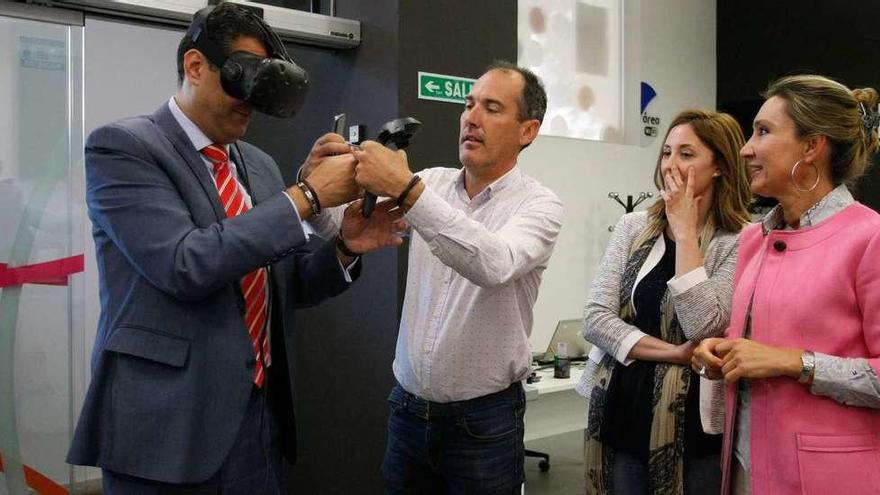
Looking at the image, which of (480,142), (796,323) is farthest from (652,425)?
(480,142)

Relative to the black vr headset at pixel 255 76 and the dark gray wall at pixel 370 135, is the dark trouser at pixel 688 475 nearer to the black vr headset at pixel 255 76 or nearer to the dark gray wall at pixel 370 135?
the dark gray wall at pixel 370 135

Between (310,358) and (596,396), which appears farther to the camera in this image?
(310,358)

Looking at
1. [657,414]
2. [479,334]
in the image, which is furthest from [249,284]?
[657,414]

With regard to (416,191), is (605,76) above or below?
above

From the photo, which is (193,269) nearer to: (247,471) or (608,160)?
(247,471)

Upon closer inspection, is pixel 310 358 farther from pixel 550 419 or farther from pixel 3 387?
pixel 550 419

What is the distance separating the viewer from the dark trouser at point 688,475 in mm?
1932

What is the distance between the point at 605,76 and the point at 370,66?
3.09 metres

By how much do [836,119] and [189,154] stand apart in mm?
1381

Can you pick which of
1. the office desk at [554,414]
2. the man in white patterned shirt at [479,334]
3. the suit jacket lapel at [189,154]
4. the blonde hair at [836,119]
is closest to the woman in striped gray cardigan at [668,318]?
the man in white patterned shirt at [479,334]

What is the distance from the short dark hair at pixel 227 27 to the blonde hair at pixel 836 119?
118 centimetres

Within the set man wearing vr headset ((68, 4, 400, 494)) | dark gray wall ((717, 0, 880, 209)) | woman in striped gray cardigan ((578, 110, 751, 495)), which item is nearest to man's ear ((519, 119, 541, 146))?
woman in striped gray cardigan ((578, 110, 751, 495))

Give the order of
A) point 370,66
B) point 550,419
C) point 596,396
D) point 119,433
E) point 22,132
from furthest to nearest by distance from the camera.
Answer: point 550,419, point 370,66, point 22,132, point 596,396, point 119,433

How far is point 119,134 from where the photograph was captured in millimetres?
1303
